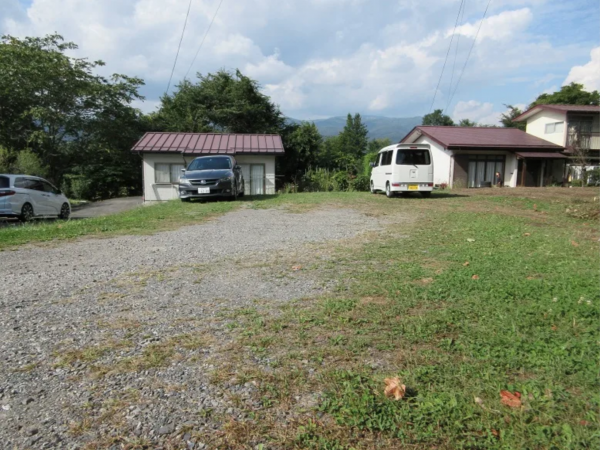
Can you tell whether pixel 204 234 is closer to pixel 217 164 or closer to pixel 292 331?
pixel 292 331

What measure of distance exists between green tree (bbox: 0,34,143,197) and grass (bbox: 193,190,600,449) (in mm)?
29005

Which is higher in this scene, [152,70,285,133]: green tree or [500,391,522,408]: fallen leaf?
[152,70,285,133]: green tree

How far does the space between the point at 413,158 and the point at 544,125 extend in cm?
2016

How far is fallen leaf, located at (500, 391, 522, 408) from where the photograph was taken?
1979 millimetres

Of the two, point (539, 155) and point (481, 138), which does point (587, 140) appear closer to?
point (539, 155)

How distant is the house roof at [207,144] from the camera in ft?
64.8

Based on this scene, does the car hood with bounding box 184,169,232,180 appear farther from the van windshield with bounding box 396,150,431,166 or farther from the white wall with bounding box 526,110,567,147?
the white wall with bounding box 526,110,567,147

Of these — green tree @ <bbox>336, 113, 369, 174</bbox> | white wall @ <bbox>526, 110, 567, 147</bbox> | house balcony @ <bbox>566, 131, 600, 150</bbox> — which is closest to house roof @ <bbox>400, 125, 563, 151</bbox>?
white wall @ <bbox>526, 110, 567, 147</bbox>

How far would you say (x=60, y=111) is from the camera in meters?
29.0

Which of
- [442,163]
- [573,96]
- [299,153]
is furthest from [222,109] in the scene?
[573,96]

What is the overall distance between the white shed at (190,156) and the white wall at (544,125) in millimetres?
19870

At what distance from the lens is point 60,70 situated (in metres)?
27.4

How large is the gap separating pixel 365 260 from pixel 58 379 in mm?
3519

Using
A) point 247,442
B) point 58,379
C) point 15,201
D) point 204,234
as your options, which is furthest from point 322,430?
point 15,201
